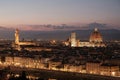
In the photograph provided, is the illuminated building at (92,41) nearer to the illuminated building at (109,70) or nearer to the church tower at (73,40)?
the church tower at (73,40)

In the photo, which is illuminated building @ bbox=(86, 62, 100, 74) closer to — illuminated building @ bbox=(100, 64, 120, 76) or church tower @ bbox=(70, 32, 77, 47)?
illuminated building @ bbox=(100, 64, 120, 76)

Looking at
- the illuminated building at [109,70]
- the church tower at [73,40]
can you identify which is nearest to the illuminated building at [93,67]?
the illuminated building at [109,70]

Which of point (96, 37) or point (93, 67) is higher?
point (96, 37)

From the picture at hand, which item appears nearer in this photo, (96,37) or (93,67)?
(93,67)

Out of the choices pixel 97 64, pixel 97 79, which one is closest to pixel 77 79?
pixel 97 79

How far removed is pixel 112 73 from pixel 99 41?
204 feet

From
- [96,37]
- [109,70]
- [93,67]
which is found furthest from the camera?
[96,37]

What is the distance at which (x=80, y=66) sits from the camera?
4150 cm

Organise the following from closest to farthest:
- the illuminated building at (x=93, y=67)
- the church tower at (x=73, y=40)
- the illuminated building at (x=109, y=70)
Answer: the illuminated building at (x=109, y=70) → the illuminated building at (x=93, y=67) → the church tower at (x=73, y=40)

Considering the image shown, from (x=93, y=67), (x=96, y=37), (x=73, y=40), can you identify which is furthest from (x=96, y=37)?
(x=93, y=67)

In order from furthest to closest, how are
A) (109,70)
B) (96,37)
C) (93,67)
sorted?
1. (96,37)
2. (93,67)
3. (109,70)

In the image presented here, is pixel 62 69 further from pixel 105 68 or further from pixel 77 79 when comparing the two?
pixel 77 79

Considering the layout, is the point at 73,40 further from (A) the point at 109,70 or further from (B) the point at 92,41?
(A) the point at 109,70

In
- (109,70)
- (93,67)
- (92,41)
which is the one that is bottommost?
(109,70)
